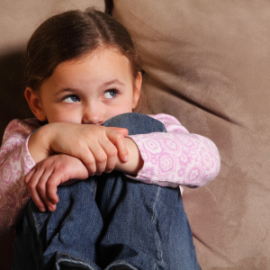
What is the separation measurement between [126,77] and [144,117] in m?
0.18

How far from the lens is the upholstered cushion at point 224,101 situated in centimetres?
85

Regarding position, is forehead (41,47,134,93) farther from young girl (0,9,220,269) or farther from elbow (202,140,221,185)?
elbow (202,140,221,185)

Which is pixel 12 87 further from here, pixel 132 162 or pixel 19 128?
pixel 132 162

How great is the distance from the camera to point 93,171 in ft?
2.04

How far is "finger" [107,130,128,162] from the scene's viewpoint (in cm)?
62

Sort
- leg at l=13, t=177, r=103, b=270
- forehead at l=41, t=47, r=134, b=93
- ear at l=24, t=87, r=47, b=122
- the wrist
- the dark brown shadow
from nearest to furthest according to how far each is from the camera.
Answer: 1. leg at l=13, t=177, r=103, b=270
2. the wrist
3. forehead at l=41, t=47, r=134, b=93
4. ear at l=24, t=87, r=47, b=122
5. the dark brown shadow

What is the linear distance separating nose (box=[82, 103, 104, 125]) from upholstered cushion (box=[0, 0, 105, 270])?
34 cm

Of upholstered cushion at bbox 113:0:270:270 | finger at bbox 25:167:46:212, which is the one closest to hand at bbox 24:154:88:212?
finger at bbox 25:167:46:212

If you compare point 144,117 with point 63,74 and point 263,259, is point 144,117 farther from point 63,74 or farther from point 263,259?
point 263,259

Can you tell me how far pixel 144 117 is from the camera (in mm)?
744

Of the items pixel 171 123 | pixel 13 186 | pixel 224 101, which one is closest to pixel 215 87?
pixel 224 101

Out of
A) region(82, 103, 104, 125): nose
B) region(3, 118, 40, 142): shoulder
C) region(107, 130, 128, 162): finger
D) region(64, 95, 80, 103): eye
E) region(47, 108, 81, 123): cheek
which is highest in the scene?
region(107, 130, 128, 162): finger

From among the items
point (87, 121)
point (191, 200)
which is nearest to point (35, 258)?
point (87, 121)

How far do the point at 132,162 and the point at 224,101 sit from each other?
414 millimetres
